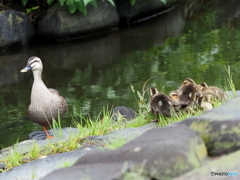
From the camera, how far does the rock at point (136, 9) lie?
14062 millimetres

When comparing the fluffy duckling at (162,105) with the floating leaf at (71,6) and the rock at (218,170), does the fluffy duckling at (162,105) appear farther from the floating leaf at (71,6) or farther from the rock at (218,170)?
the floating leaf at (71,6)

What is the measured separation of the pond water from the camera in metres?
8.17

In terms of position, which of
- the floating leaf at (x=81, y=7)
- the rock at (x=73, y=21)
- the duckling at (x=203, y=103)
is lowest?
the duckling at (x=203, y=103)

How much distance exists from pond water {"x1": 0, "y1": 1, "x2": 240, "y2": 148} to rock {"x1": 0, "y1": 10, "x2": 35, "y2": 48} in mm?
426

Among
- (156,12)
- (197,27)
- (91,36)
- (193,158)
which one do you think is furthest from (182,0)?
(193,158)

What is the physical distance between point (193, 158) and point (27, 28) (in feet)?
36.1

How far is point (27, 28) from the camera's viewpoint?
12.9 metres

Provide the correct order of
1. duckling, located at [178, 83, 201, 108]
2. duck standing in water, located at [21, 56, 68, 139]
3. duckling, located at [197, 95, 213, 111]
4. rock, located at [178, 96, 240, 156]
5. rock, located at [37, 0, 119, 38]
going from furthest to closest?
rock, located at [37, 0, 119, 38], duck standing in water, located at [21, 56, 68, 139], duckling, located at [178, 83, 201, 108], duckling, located at [197, 95, 213, 111], rock, located at [178, 96, 240, 156]

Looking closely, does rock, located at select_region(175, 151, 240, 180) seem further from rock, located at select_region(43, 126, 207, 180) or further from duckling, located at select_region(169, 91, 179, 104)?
duckling, located at select_region(169, 91, 179, 104)

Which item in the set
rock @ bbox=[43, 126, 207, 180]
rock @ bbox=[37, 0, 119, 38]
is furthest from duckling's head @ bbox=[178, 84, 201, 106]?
rock @ bbox=[37, 0, 119, 38]

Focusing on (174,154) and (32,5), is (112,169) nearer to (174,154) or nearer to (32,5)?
(174,154)

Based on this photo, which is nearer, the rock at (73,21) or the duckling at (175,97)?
the duckling at (175,97)

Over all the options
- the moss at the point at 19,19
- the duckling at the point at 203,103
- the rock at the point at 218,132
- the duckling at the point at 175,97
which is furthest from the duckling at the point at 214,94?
the moss at the point at 19,19

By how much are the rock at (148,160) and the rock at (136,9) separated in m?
11.8
